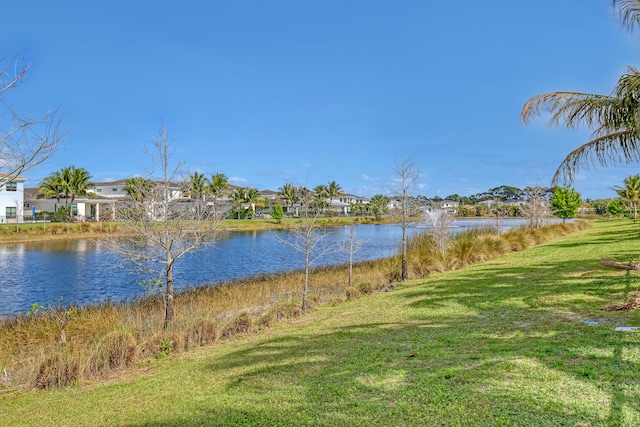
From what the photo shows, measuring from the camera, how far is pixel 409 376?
4.65m

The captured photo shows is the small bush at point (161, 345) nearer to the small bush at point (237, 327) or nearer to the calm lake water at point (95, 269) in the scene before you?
the small bush at point (237, 327)

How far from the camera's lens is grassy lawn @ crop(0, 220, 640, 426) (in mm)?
3756

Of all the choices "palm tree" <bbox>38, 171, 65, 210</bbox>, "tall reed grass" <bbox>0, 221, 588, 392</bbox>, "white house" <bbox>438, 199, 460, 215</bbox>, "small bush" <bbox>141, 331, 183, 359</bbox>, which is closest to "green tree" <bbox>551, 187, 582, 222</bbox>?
"white house" <bbox>438, 199, 460, 215</bbox>

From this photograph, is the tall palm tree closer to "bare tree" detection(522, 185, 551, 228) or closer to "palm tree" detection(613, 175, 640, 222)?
"bare tree" detection(522, 185, 551, 228)

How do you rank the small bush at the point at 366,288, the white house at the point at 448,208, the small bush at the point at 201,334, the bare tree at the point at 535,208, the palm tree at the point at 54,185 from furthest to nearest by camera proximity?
1. the palm tree at the point at 54,185
2. the bare tree at the point at 535,208
3. the white house at the point at 448,208
4. the small bush at the point at 366,288
5. the small bush at the point at 201,334

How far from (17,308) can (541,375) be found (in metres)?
16.3

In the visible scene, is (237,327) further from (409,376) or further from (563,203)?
(563,203)

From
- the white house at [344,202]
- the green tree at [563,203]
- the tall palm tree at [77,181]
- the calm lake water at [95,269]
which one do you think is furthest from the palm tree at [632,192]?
the tall palm tree at [77,181]

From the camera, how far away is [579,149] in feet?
29.7

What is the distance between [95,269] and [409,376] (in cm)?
2174

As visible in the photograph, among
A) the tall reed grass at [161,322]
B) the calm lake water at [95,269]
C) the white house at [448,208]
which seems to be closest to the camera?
the tall reed grass at [161,322]

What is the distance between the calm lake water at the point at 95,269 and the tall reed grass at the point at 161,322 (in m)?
1.71

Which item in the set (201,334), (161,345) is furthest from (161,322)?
(161,345)

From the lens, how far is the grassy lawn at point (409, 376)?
3756mm
